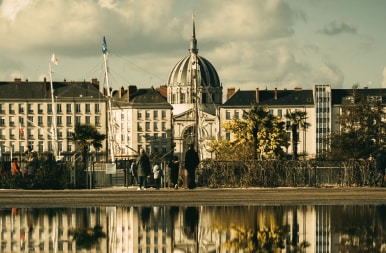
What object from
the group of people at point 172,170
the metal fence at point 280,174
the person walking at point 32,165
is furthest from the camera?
the metal fence at point 280,174

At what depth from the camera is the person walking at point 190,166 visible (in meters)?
38.3

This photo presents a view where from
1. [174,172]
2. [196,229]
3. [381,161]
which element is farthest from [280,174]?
[196,229]

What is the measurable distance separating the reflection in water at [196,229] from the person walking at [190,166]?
909cm

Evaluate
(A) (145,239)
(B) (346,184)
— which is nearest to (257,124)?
(B) (346,184)

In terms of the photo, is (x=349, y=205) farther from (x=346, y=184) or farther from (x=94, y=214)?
(x=346, y=184)

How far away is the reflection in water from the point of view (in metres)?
18.6

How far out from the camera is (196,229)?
72.6ft

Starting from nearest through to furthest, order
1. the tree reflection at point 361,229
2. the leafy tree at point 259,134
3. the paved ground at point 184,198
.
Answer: the tree reflection at point 361,229, the paved ground at point 184,198, the leafy tree at point 259,134

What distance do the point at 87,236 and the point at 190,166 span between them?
18.7m

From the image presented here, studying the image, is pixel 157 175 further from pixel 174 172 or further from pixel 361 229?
pixel 361 229

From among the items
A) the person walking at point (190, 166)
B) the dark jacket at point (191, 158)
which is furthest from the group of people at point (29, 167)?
the dark jacket at point (191, 158)

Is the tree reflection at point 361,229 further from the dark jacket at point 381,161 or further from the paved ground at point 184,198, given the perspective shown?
the dark jacket at point 381,161

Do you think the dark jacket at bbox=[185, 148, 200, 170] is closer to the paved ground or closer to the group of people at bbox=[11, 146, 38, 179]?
the paved ground

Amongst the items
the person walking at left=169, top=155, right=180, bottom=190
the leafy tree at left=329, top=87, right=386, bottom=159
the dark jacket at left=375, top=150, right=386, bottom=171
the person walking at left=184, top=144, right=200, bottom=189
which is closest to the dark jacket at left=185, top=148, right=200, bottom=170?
the person walking at left=184, top=144, right=200, bottom=189
